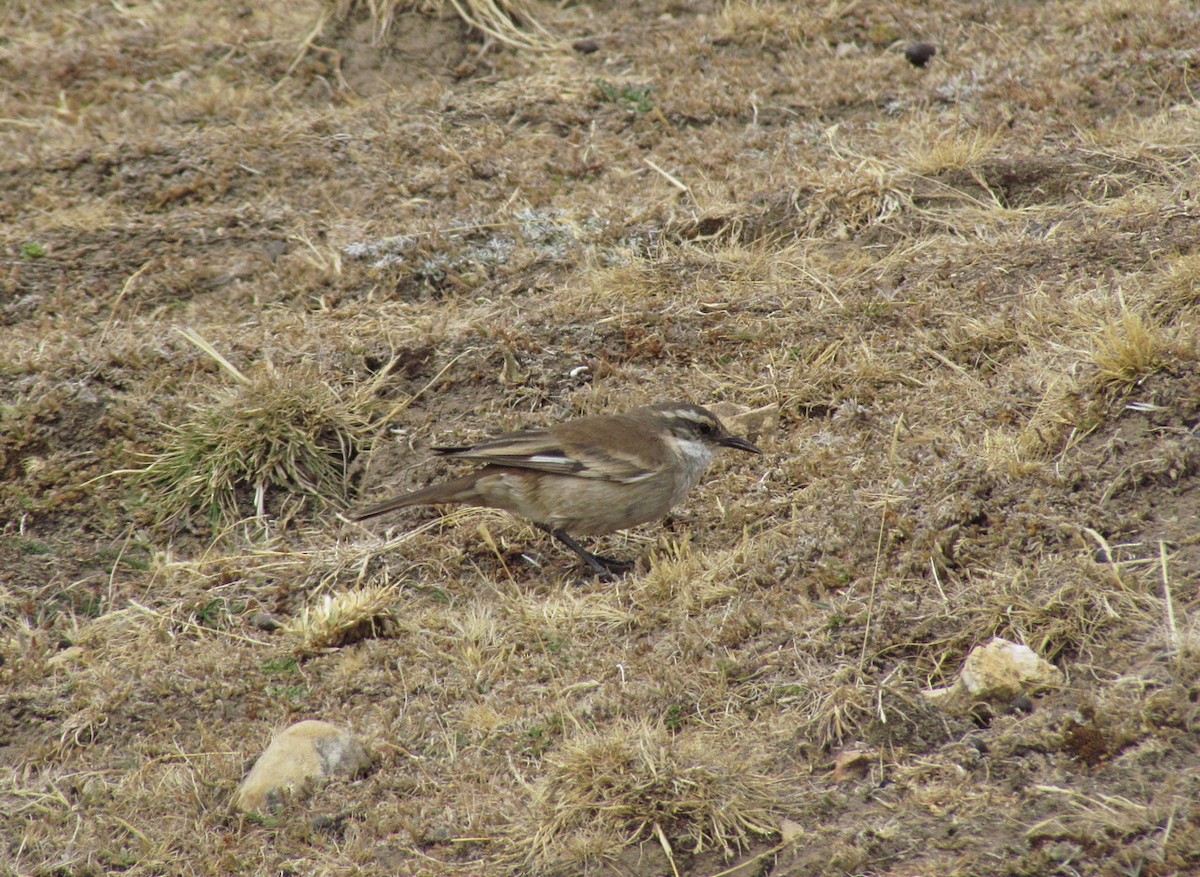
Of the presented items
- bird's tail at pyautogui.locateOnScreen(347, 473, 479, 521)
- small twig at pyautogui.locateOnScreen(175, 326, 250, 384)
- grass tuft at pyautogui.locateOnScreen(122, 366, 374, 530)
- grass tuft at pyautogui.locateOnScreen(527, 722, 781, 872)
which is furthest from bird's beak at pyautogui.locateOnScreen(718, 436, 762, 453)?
small twig at pyautogui.locateOnScreen(175, 326, 250, 384)

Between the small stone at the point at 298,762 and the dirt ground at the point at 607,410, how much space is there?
0.10 metres

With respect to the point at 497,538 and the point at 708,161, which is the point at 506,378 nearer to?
the point at 497,538

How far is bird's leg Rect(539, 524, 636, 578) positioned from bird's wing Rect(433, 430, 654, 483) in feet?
1.37

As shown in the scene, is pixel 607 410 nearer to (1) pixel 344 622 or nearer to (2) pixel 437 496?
(2) pixel 437 496

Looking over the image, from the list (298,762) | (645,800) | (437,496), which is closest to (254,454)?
(437,496)

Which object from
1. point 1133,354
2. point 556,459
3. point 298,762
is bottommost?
point 298,762

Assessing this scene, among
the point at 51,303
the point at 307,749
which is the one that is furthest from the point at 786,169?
the point at 307,749

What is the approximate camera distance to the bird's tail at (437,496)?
6.49 m

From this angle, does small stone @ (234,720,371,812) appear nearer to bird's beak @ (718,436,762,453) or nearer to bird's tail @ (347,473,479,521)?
bird's tail @ (347,473,479,521)

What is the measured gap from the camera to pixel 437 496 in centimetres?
653

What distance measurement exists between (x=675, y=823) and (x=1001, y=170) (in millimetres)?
5841

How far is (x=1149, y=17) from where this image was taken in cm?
1012

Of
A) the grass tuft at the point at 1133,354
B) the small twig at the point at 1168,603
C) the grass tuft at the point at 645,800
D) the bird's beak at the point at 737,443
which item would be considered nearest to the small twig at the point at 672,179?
the bird's beak at the point at 737,443

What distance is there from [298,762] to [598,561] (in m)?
2.11
